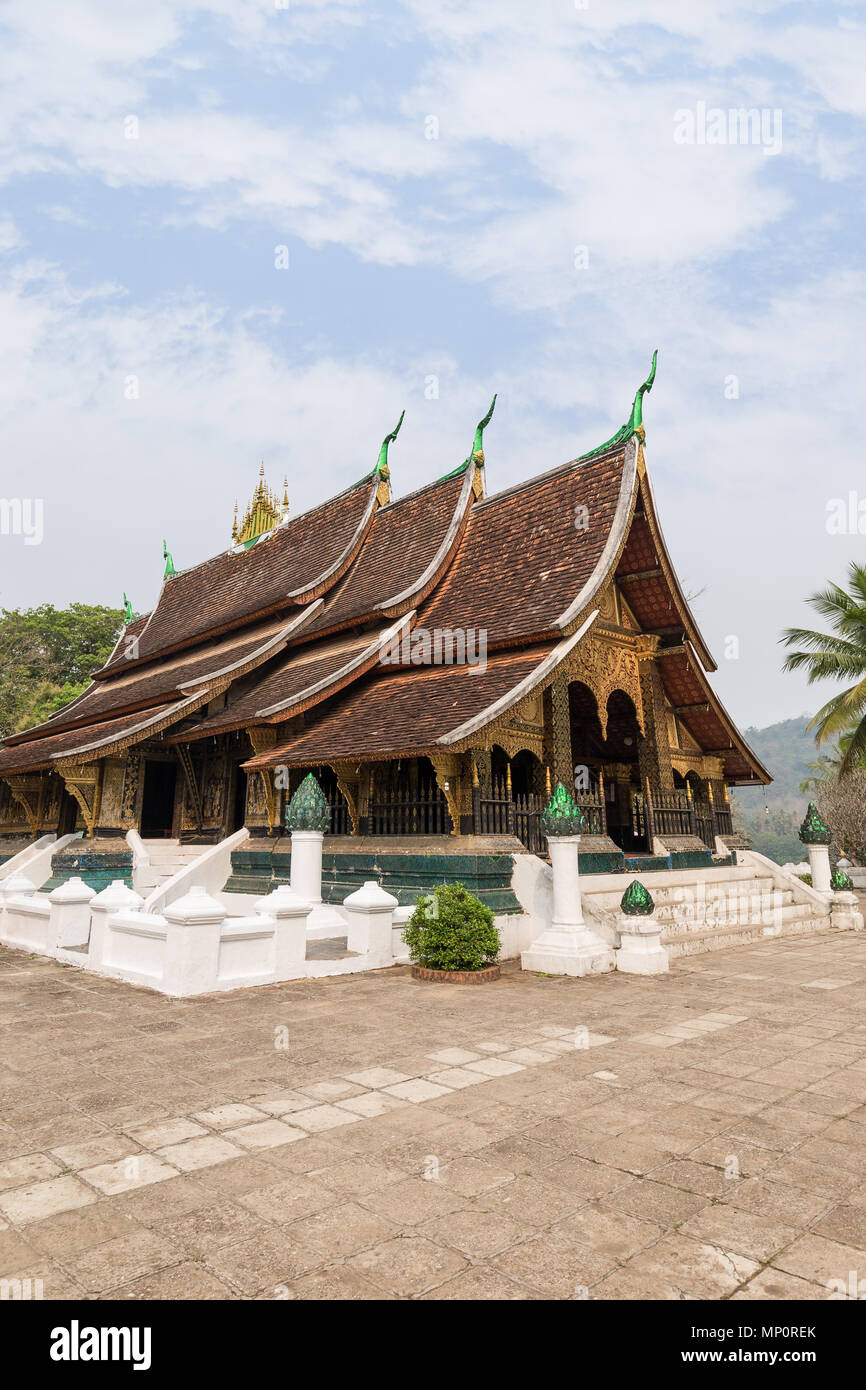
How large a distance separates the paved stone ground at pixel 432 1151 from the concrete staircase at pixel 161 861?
7.03m

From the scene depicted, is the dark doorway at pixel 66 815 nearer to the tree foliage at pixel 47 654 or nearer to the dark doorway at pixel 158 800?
the dark doorway at pixel 158 800

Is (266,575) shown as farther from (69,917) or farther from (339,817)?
(69,917)

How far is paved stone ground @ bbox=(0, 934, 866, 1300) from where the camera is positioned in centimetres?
259

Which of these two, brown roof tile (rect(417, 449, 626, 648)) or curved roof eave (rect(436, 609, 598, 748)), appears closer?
curved roof eave (rect(436, 609, 598, 748))

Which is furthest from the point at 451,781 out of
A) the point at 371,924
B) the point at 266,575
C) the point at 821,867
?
the point at 266,575

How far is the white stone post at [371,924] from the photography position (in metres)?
8.85

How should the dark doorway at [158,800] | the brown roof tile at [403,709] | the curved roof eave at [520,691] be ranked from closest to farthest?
the curved roof eave at [520,691], the brown roof tile at [403,709], the dark doorway at [158,800]

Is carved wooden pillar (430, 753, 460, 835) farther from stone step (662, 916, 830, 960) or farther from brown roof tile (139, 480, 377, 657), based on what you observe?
brown roof tile (139, 480, 377, 657)

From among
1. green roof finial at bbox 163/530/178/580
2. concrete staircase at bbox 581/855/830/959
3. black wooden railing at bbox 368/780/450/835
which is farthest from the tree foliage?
concrete staircase at bbox 581/855/830/959

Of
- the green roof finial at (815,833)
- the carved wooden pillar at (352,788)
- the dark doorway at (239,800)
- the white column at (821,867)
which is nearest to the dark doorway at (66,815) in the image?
the dark doorway at (239,800)

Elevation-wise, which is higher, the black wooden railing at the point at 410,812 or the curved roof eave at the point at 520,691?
the curved roof eave at the point at 520,691

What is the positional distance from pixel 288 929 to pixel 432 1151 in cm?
477

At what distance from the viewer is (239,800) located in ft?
50.6

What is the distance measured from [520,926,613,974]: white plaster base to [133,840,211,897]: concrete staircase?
6818 millimetres
